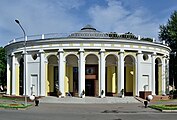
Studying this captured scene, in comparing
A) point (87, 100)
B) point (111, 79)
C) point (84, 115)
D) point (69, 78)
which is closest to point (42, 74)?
point (69, 78)

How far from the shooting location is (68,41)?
4672 centimetres

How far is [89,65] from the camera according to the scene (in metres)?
50.3

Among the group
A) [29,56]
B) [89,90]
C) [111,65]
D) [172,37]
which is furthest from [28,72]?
[172,37]

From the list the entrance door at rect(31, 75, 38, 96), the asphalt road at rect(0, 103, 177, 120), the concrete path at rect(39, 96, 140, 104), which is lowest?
the concrete path at rect(39, 96, 140, 104)

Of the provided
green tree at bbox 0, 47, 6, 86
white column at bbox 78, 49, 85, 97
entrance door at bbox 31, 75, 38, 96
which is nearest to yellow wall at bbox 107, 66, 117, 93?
white column at bbox 78, 49, 85, 97

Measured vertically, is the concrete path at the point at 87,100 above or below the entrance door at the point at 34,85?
below

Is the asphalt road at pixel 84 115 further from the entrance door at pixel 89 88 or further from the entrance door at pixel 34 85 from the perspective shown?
the entrance door at pixel 89 88

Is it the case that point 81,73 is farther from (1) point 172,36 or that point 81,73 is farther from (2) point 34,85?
(1) point 172,36

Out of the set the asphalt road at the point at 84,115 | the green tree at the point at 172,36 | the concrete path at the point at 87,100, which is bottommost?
the concrete path at the point at 87,100

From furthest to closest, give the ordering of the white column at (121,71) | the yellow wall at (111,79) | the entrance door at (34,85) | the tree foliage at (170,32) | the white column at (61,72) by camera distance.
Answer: the tree foliage at (170,32) → the yellow wall at (111,79) → the entrance door at (34,85) → the white column at (121,71) → the white column at (61,72)

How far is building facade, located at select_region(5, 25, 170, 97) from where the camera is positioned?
154 feet

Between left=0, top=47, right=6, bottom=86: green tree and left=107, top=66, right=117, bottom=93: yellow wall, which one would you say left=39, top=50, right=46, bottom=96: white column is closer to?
left=107, top=66, right=117, bottom=93: yellow wall

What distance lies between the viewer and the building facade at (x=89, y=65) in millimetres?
47000

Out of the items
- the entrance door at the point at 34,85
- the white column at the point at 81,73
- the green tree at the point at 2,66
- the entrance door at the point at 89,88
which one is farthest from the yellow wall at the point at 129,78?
the green tree at the point at 2,66
